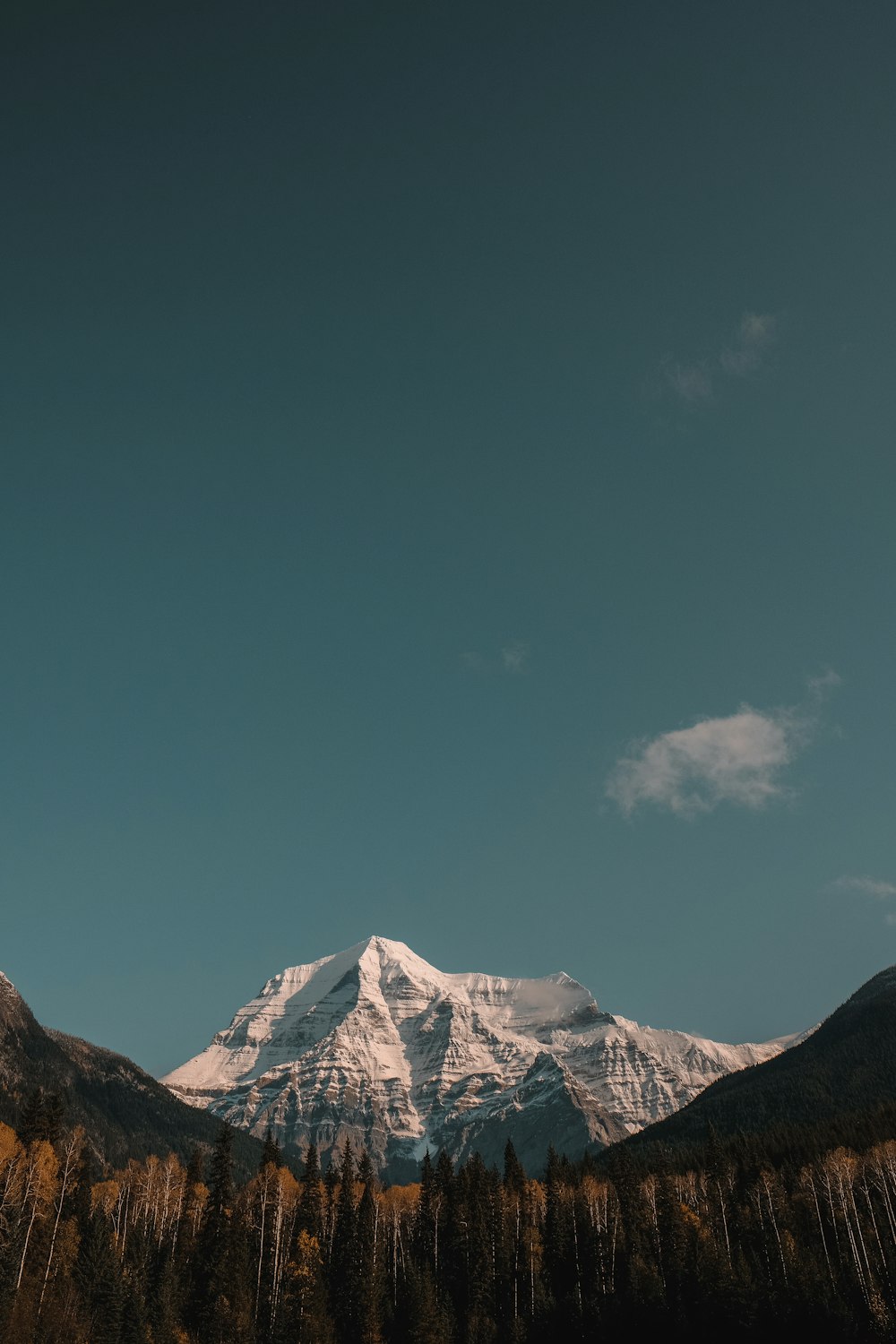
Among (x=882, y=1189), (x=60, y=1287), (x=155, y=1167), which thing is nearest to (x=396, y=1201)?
(x=155, y=1167)

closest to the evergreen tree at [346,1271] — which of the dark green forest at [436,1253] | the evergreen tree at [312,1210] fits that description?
the dark green forest at [436,1253]

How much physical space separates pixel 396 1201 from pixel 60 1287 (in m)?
54.8

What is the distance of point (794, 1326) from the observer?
91.1 m

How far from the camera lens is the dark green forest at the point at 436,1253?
88.4 meters

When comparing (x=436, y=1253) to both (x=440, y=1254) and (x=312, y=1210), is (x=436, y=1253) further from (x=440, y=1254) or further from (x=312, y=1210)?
(x=312, y=1210)

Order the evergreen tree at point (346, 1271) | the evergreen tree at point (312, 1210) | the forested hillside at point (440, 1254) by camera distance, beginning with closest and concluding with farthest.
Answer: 1. the forested hillside at point (440, 1254)
2. the evergreen tree at point (346, 1271)
3. the evergreen tree at point (312, 1210)

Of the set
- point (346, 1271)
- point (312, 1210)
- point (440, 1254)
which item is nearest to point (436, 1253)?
point (440, 1254)

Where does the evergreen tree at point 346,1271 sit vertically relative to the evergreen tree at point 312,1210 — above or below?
below

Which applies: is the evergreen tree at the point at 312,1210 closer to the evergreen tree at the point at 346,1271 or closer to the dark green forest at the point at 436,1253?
the dark green forest at the point at 436,1253

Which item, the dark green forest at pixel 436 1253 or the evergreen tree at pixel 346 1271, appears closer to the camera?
the dark green forest at pixel 436 1253

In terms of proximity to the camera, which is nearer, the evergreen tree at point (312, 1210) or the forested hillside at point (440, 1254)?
the forested hillside at point (440, 1254)

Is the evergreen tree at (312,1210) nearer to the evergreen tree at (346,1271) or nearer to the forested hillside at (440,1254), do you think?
the forested hillside at (440,1254)

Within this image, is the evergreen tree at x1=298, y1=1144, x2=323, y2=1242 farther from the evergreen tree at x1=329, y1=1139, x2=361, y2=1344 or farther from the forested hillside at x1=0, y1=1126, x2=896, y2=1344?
the evergreen tree at x1=329, y1=1139, x2=361, y2=1344

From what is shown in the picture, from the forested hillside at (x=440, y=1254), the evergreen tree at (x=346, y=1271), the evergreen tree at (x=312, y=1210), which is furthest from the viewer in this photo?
the evergreen tree at (x=312, y=1210)
